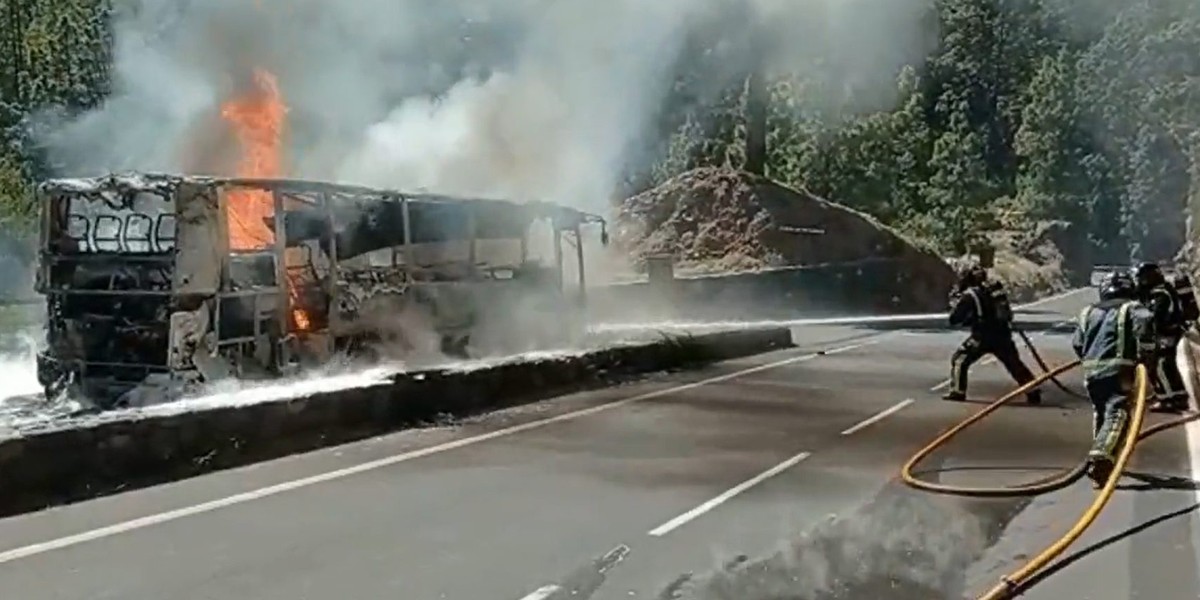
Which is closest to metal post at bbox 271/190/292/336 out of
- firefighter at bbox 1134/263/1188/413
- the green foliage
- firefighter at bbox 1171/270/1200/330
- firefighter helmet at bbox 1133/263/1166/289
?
firefighter helmet at bbox 1133/263/1166/289

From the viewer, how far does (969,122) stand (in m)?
90.3

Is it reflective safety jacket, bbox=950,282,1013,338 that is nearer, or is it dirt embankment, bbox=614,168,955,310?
reflective safety jacket, bbox=950,282,1013,338

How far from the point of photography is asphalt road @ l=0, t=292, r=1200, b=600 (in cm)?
697

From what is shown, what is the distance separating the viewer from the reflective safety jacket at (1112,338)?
9.83 meters

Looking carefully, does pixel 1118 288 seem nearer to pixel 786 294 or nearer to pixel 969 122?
pixel 786 294

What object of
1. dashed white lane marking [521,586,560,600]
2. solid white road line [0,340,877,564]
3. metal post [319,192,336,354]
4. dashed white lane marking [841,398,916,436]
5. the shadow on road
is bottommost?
the shadow on road

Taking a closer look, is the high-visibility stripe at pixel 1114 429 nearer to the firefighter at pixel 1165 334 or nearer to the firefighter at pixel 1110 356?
the firefighter at pixel 1110 356

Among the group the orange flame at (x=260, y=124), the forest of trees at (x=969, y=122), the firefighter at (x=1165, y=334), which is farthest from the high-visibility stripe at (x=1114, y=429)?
the forest of trees at (x=969, y=122)

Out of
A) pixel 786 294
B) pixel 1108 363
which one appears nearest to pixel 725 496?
pixel 1108 363

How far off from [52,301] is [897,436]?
29.3ft

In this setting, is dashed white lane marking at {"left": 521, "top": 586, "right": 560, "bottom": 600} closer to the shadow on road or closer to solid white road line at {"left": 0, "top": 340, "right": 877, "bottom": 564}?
the shadow on road

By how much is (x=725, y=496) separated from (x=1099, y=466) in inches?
105

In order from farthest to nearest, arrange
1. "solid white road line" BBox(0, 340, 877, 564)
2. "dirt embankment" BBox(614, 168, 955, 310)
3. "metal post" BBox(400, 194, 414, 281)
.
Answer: "dirt embankment" BBox(614, 168, 955, 310) → "metal post" BBox(400, 194, 414, 281) → "solid white road line" BBox(0, 340, 877, 564)

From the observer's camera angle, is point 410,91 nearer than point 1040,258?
Yes
